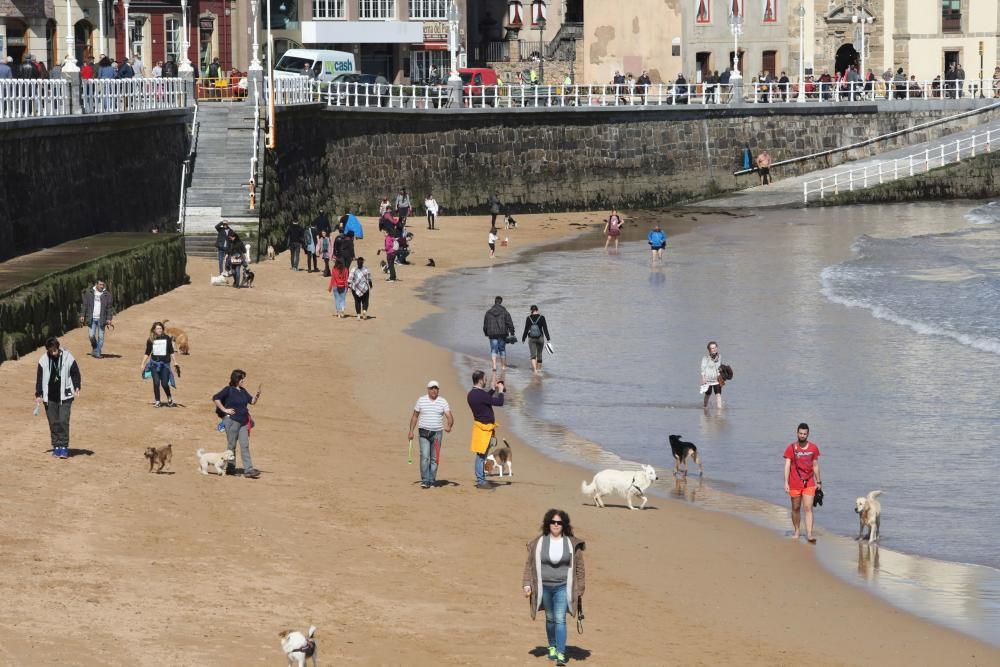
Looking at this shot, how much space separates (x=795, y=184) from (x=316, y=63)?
52.6ft

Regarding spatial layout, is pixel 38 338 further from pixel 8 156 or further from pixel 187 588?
pixel 187 588

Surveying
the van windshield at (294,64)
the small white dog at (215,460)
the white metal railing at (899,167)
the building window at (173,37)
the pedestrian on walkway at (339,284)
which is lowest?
the small white dog at (215,460)

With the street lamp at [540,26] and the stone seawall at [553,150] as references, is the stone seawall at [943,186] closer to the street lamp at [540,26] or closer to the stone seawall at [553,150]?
the stone seawall at [553,150]

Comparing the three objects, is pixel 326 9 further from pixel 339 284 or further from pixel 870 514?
pixel 870 514

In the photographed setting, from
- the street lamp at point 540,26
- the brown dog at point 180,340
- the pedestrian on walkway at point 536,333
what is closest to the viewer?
the brown dog at point 180,340

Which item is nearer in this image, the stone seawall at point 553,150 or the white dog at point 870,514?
the white dog at point 870,514

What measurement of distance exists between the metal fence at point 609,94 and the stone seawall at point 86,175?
8134 mm

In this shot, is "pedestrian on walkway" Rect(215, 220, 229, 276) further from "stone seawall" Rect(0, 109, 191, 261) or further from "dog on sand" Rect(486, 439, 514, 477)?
"dog on sand" Rect(486, 439, 514, 477)

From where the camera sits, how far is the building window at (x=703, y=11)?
70.3 m

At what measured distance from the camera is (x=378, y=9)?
68625 millimetres

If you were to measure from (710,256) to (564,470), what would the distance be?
78.2 ft

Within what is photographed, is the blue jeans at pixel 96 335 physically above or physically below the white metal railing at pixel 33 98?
below

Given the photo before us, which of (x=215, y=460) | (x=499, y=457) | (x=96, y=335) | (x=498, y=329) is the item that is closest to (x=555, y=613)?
(x=215, y=460)

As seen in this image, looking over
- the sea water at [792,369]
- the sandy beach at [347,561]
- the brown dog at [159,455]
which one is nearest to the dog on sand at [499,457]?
the sandy beach at [347,561]
